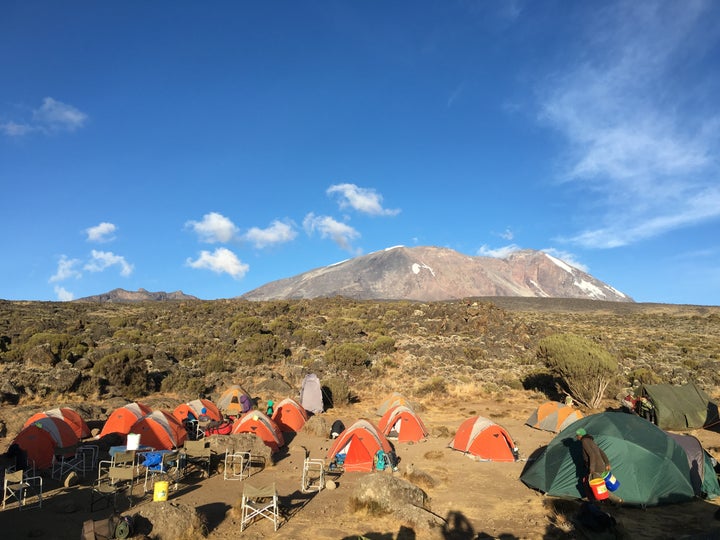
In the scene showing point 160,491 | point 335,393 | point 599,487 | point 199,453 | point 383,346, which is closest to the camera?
point 599,487

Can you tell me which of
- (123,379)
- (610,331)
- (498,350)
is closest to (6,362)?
(123,379)

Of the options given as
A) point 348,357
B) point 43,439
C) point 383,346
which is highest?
point 383,346

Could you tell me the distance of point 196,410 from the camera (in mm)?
19375

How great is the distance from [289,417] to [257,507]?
9980mm

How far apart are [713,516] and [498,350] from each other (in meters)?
27.1

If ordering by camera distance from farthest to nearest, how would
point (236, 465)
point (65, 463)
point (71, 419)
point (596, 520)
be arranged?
point (71, 419)
point (236, 465)
point (65, 463)
point (596, 520)

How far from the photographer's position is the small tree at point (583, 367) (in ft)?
76.9

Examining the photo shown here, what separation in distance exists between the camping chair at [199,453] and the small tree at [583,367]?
19.0m

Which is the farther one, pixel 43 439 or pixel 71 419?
pixel 71 419

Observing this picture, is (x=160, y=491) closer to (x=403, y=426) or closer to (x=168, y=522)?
(x=168, y=522)

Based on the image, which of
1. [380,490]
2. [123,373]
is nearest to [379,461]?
[380,490]

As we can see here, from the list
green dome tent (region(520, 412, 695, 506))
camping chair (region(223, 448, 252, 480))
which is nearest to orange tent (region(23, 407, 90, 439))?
camping chair (region(223, 448, 252, 480))

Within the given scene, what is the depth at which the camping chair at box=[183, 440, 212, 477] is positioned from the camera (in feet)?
43.4

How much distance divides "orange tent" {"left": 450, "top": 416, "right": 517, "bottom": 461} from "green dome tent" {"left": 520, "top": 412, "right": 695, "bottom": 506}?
12.2 ft
